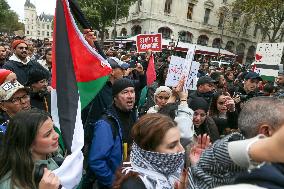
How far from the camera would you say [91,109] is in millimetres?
4285

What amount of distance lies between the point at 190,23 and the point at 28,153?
41.4 meters

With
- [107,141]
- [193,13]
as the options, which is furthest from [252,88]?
[193,13]

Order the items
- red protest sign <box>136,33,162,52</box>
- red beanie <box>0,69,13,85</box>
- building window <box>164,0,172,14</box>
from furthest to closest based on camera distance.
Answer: building window <box>164,0,172,14</box>, red protest sign <box>136,33,162,52</box>, red beanie <box>0,69,13,85</box>

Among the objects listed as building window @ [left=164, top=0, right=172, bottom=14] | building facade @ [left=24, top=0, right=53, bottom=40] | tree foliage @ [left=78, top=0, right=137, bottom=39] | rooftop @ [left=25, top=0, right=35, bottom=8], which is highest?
rooftop @ [left=25, top=0, right=35, bottom=8]

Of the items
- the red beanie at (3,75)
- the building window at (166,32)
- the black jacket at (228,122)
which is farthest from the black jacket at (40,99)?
the building window at (166,32)

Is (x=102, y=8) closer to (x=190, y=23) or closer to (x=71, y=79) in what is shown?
(x=190, y=23)

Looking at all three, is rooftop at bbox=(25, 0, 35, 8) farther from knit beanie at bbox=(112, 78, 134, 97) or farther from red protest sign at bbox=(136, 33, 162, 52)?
knit beanie at bbox=(112, 78, 134, 97)

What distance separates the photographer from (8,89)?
3152 mm

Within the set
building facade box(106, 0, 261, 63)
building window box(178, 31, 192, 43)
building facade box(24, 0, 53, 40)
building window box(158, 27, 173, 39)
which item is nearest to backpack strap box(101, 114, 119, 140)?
building facade box(106, 0, 261, 63)

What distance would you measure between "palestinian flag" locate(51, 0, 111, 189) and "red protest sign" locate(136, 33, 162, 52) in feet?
16.6

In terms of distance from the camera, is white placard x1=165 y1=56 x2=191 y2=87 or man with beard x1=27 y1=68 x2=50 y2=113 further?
white placard x1=165 y1=56 x2=191 y2=87

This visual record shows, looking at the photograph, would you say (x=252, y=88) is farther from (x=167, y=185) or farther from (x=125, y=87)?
(x=167, y=185)

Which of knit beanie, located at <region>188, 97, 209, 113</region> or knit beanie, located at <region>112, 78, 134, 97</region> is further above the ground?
knit beanie, located at <region>112, 78, 134, 97</region>

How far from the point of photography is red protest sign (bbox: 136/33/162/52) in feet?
27.7
